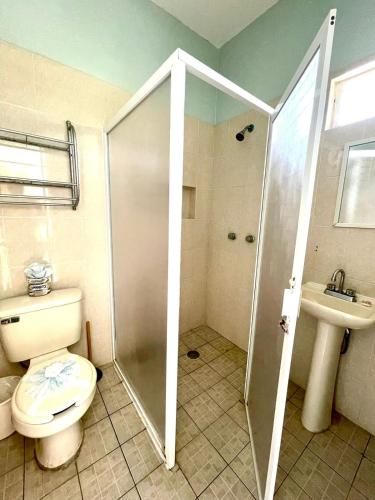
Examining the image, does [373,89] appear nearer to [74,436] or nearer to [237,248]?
[237,248]

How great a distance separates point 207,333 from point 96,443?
136 cm

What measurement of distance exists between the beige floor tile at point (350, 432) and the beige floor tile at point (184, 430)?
880 mm

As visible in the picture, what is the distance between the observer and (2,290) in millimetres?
1273

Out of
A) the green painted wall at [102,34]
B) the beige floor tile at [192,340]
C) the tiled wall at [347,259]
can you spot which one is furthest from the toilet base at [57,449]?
the green painted wall at [102,34]

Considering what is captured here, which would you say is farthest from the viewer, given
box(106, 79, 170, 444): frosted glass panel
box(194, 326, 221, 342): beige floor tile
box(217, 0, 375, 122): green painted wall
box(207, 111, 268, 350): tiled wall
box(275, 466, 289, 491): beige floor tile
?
box(194, 326, 221, 342): beige floor tile

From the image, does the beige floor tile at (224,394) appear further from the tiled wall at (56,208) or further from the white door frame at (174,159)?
the tiled wall at (56,208)

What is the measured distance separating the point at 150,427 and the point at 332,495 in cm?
96

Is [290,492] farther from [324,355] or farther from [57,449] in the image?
[57,449]

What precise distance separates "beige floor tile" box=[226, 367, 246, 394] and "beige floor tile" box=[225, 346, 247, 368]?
0.24 ft

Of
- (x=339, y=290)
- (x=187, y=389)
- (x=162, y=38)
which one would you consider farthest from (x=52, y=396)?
(x=162, y=38)

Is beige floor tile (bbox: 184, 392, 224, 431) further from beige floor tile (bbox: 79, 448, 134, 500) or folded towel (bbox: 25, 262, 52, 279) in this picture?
folded towel (bbox: 25, 262, 52, 279)

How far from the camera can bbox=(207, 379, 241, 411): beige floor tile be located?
1484 mm

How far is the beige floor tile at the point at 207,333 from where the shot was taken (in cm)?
223

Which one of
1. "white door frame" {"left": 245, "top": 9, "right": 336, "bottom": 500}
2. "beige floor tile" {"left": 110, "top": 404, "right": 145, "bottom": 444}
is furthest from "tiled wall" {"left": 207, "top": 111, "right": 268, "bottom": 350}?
"beige floor tile" {"left": 110, "top": 404, "right": 145, "bottom": 444}
